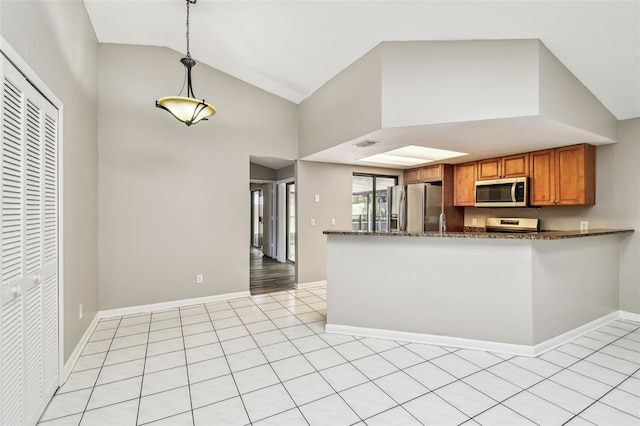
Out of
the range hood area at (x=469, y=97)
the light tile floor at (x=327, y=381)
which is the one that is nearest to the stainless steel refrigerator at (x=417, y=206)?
the range hood area at (x=469, y=97)

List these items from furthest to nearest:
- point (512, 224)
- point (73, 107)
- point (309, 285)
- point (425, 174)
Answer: point (425, 174), point (309, 285), point (512, 224), point (73, 107)

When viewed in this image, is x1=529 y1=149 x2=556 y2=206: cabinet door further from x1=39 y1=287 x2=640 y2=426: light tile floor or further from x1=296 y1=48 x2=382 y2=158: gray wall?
x1=296 y1=48 x2=382 y2=158: gray wall

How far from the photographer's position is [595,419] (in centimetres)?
183

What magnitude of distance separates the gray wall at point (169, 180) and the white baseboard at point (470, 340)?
205cm

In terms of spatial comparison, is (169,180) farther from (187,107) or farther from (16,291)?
(16,291)

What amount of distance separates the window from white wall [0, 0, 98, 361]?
4.11m

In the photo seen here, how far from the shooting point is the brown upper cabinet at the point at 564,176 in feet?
12.0

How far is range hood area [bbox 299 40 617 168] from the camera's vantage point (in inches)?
105

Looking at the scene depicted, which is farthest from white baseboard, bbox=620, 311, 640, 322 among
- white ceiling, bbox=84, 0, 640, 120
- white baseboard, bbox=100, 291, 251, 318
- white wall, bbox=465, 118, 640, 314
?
white baseboard, bbox=100, 291, 251, 318

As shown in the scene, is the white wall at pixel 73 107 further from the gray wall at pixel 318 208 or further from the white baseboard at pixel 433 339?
the gray wall at pixel 318 208

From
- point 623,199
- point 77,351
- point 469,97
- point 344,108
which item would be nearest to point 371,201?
point 344,108

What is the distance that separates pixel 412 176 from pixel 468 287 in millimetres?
3337

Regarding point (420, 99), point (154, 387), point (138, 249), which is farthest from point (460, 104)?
point (138, 249)

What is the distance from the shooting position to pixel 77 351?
8.61 ft
